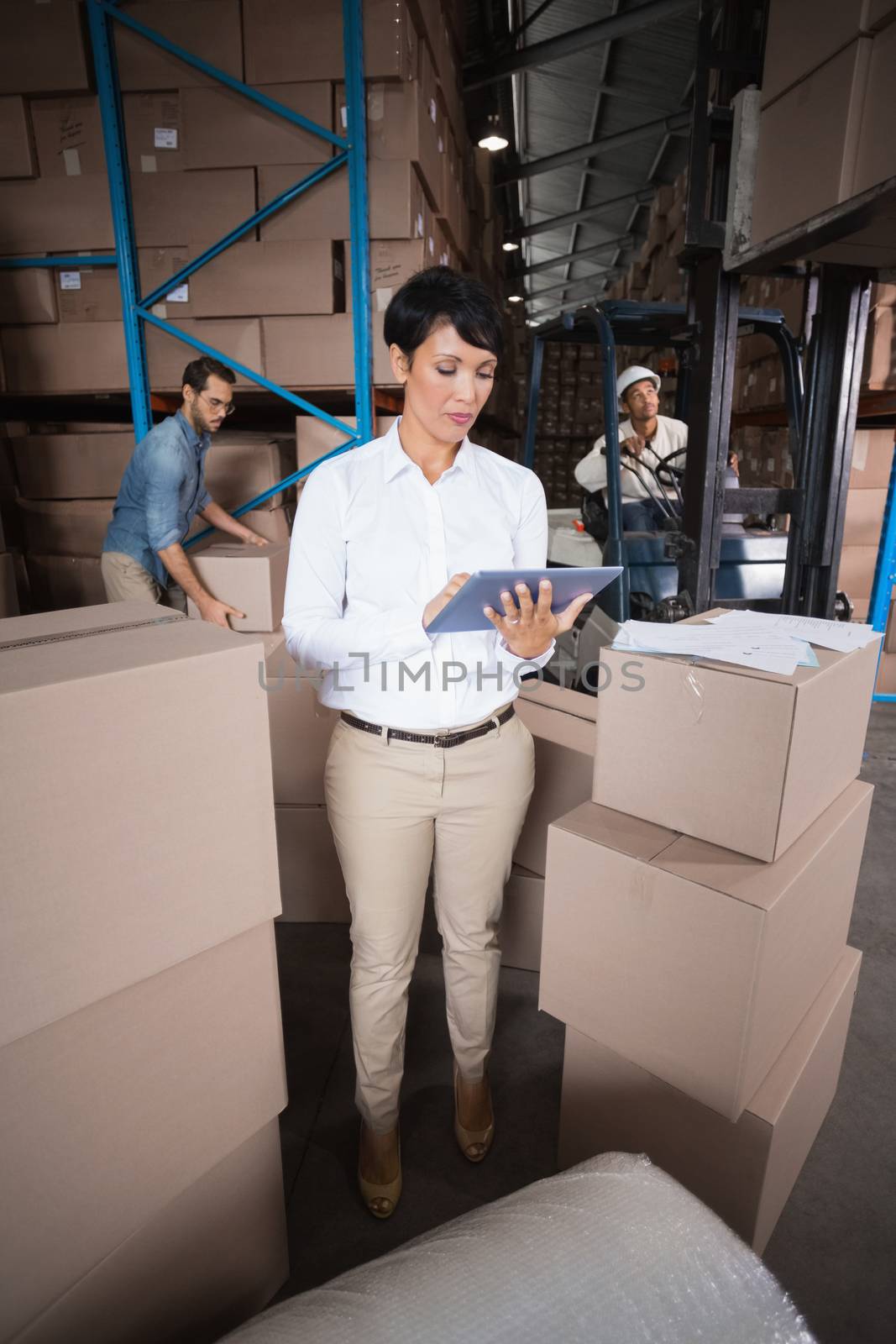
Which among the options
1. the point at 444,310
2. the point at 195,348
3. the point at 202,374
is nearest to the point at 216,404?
the point at 202,374

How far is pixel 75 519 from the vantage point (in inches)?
152

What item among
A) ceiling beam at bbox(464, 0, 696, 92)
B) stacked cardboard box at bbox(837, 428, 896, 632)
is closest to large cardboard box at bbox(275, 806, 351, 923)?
stacked cardboard box at bbox(837, 428, 896, 632)

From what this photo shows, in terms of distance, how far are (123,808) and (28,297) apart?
3.64 m

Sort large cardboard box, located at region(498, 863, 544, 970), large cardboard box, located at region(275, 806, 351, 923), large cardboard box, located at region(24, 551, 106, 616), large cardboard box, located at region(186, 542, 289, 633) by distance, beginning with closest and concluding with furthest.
Answer: 1. large cardboard box, located at region(498, 863, 544, 970)
2. large cardboard box, located at region(275, 806, 351, 923)
3. large cardboard box, located at region(186, 542, 289, 633)
4. large cardboard box, located at region(24, 551, 106, 616)

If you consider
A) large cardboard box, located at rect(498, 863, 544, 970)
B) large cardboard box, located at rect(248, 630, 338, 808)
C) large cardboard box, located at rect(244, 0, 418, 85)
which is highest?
large cardboard box, located at rect(244, 0, 418, 85)

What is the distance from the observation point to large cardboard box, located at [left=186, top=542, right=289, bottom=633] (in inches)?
113

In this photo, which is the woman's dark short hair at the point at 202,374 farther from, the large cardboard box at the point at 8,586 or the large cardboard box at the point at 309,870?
the large cardboard box at the point at 309,870

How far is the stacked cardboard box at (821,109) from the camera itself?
1585mm

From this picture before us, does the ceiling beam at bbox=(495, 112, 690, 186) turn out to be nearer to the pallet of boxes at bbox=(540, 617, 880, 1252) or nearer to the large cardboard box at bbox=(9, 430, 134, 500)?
the large cardboard box at bbox=(9, 430, 134, 500)

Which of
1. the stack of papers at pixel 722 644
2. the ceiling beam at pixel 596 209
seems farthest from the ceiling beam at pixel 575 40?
the stack of papers at pixel 722 644

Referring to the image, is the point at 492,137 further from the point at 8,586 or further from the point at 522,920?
the point at 522,920

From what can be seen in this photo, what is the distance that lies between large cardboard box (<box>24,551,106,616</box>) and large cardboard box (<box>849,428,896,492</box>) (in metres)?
4.50

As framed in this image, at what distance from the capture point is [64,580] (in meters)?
3.99

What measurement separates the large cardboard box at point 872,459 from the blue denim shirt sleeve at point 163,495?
4.05 m
